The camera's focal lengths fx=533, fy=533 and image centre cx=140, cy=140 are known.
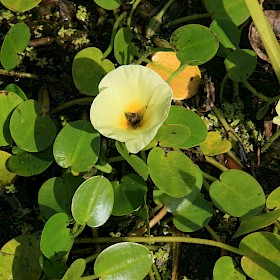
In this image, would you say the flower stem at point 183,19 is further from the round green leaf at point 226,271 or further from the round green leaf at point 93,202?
the round green leaf at point 226,271

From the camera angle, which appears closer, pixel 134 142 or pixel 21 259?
pixel 134 142

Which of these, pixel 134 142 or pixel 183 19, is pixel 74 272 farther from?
pixel 183 19

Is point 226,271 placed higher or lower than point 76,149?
lower

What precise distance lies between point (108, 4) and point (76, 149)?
43cm

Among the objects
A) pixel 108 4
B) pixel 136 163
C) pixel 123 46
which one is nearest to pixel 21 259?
pixel 136 163

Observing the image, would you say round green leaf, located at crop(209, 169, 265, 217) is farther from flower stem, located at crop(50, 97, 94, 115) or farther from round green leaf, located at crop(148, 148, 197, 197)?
flower stem, located at crop(50, 97, 94, 115)

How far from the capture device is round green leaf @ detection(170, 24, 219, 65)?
130 cm

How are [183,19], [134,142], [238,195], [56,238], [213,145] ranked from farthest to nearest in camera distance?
[183,19], [213,145], [238,195], [56,238], [134,142]

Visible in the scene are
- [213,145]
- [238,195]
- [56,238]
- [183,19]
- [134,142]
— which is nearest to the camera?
[134,142]

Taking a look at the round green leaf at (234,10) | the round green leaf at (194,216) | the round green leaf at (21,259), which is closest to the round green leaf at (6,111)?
the round green leaf at (21,259)

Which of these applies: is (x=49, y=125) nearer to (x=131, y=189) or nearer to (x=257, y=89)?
(x=131, y=189)

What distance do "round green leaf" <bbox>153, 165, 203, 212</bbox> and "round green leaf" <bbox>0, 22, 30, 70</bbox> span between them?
19.6 inches

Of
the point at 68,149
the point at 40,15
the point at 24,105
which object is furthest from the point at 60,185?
the point at 40,15

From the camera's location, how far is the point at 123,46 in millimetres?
1390
